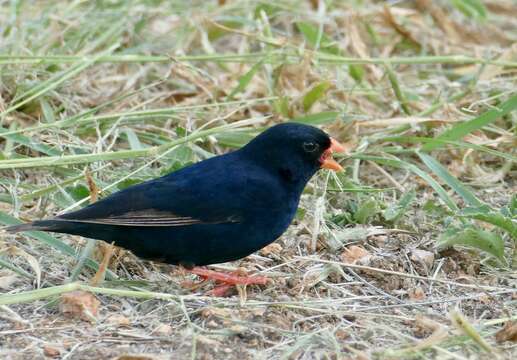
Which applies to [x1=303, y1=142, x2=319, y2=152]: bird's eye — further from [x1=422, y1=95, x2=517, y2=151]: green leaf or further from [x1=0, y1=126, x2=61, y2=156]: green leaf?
[x1=0, y1=126, x2=61, y2=156]: green leaf

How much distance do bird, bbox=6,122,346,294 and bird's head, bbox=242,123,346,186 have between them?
0.31ft

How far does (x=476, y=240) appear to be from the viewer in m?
4.66

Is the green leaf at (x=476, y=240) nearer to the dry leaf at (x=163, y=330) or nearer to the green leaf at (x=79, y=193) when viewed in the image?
the dry leaf at (x=163, y=330)

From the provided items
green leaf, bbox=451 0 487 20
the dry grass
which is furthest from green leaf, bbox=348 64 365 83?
green leaf, bbox=451 0 487 20

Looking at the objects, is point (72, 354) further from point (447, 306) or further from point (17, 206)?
point (447, 306)

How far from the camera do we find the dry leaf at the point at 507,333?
3.91m

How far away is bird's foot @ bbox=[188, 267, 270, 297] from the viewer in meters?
4.45

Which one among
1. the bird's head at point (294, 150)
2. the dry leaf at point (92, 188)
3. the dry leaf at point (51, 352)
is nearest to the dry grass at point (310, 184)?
the dry leaf at point (51, 352)

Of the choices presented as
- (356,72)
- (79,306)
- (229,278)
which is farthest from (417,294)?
(356,72)

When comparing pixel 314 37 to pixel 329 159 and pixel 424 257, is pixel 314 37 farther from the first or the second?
pixel 424 257

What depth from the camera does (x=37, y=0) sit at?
762 cm

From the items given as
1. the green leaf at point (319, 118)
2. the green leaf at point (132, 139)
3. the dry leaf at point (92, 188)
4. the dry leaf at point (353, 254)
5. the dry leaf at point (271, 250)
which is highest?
the dry leaf at point (92, 188)

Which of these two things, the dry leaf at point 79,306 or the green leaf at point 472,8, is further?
the green leaf at point 472,8

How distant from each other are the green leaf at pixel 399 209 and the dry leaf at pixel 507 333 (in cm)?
116
